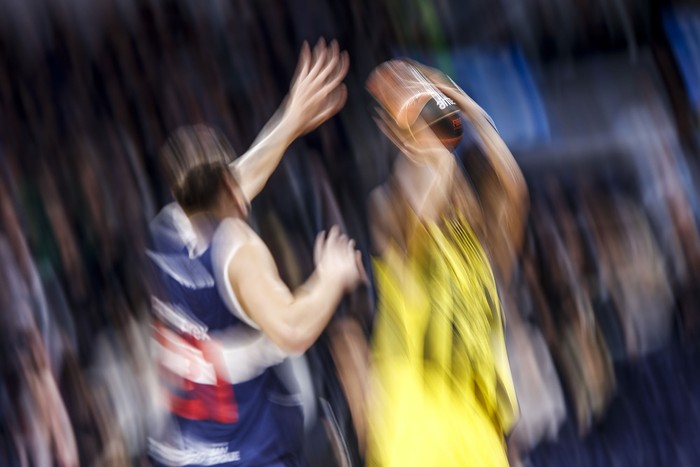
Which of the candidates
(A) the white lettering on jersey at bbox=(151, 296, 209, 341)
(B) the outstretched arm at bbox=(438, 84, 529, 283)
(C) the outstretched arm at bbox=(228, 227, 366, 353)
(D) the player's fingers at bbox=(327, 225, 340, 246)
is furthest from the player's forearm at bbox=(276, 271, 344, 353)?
(B) the outstretched arm at bbox=(438, 84, 529, 283)

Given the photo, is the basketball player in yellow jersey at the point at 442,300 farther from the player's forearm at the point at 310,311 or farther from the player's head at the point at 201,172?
the player's head at the point at 201,172

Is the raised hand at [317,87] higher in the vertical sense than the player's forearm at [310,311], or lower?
higher

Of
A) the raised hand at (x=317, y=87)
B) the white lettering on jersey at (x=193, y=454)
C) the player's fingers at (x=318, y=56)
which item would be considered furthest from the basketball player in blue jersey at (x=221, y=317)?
the player's fingers at (x=318, y=56)

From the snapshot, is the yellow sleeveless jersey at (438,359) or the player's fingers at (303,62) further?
the player's fingers at (303,62)

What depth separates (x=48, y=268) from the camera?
97.7 inches

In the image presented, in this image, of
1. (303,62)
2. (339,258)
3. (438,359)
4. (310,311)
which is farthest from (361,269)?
(303,62)

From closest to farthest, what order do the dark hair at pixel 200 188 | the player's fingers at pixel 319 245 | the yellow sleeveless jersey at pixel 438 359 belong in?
the yellow sleeveless jersey at pixel 438 359 < the dark hair at pixel 200 188 < the player's fingers at pixel 319 245

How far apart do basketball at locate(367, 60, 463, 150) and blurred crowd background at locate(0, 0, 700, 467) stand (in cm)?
5

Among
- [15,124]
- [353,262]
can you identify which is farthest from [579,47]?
[15,124]

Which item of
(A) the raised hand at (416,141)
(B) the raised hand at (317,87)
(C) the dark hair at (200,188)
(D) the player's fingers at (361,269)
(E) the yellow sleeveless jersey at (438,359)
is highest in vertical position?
(B) the raised hand at (317,87)

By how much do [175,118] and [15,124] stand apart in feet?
1.34

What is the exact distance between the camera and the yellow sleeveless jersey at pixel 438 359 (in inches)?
95.0

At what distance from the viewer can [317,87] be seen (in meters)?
2.70

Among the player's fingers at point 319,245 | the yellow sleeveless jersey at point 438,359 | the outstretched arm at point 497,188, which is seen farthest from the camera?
the outstretched arm at point 497,188
